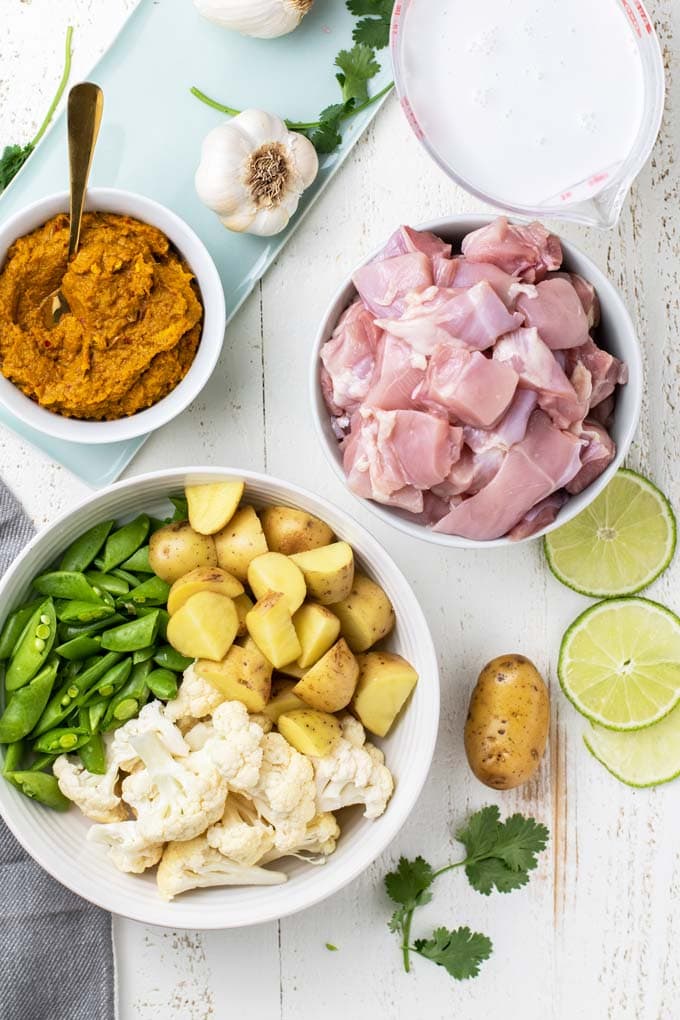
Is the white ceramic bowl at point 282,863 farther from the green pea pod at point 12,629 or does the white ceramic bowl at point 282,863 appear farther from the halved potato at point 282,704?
the halved potato at point 282,704

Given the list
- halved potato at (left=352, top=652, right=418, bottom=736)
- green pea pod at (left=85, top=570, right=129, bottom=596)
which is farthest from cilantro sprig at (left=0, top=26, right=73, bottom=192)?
halved potato at (left=352, top=652, right=418, bottom=736)

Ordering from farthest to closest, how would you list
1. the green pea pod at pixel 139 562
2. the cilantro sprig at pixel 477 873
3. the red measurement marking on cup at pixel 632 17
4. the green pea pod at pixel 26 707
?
the cilantro sprig at pixel 477 873 → the green pea pod at pixel 139 562 → the green pea pod at pixel 26 707 → the red measurement marking on cup at pixel 632 17

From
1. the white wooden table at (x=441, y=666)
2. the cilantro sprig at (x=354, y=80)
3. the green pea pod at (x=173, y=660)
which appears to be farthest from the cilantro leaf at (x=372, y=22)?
the green pea pod at (x=173, y=660)

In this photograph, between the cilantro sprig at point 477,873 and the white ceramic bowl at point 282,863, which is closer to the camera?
the white ceramic bowl at point 282,863

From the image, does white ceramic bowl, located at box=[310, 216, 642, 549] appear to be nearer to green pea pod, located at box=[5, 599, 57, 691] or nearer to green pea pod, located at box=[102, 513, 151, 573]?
green pea pod, located at box=[102, 513, 151, 573]

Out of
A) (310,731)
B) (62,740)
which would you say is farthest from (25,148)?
(310,731)

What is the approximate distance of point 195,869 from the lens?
5.72ft

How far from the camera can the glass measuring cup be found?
1683 mm

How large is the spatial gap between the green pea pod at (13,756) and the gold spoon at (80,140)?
853mm

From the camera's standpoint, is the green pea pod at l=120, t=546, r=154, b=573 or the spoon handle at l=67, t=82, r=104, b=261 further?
the green pea pod at l=120, t=546, r=154, b=573

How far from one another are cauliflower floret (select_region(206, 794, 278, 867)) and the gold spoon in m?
1.01

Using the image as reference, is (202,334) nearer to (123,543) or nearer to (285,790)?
(123,543)

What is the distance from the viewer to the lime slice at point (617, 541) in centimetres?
199

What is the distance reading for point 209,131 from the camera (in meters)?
1.96
